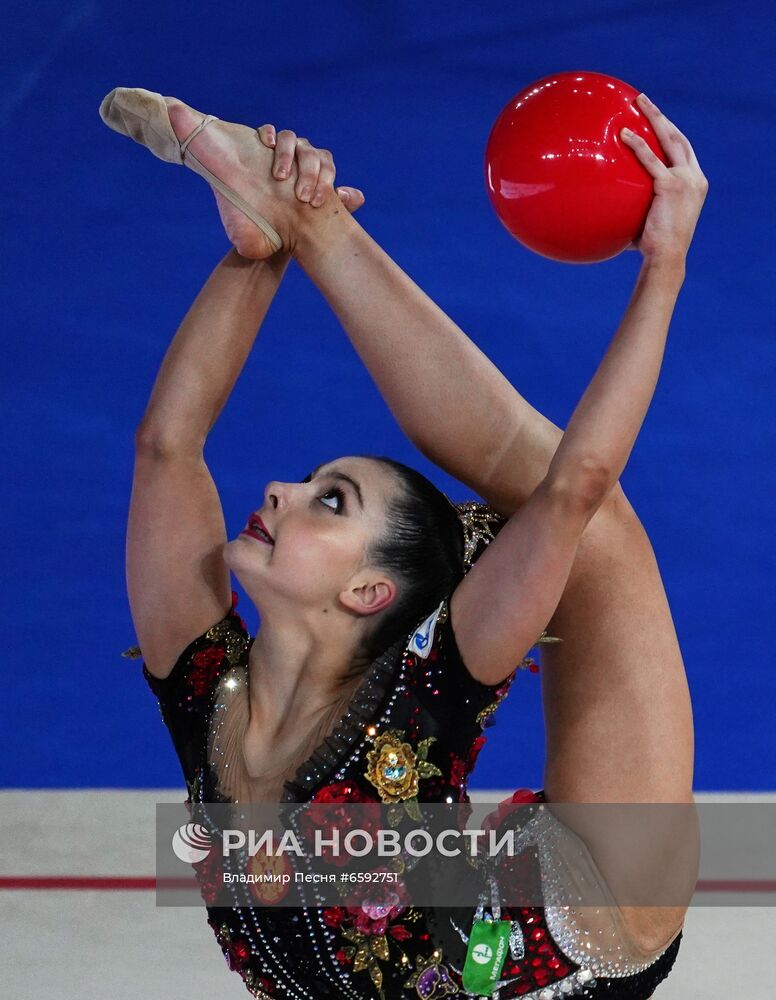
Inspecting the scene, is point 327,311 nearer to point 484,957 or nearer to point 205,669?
point 205,669

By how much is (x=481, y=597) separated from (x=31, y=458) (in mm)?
2334

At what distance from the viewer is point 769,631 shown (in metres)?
3.39

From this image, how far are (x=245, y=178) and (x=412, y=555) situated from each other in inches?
20.3

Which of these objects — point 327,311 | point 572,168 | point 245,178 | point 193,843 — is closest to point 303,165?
point 245,178

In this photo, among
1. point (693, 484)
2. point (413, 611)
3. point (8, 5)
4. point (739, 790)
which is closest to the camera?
point (413, 611)

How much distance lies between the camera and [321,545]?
172cm

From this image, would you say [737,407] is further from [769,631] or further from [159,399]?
[159,399]

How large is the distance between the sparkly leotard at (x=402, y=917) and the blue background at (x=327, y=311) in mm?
1364

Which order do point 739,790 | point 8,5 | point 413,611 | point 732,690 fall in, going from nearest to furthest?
point 413,611 → point 739,790 → point 732,690 → point 8,5

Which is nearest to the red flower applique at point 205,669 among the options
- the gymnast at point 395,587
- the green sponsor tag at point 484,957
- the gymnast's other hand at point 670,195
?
the gymnast at point 395,587

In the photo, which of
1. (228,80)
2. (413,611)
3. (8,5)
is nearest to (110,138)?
(228,80)

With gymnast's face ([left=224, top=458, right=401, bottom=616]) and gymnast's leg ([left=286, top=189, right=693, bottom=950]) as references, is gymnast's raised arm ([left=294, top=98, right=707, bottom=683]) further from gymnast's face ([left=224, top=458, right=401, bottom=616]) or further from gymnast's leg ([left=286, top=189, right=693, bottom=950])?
gymnast's face ([left=224, top=458, right=401, bottom=616])

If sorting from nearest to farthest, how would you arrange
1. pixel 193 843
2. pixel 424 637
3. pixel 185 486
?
1. pixel 424 637
2. pixel 193 843
3. pixel 185 486

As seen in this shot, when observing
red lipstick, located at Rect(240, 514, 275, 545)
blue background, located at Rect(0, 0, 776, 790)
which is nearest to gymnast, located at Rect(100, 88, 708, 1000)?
red lipstick, located at Rect(240, 514, 275, 545)
